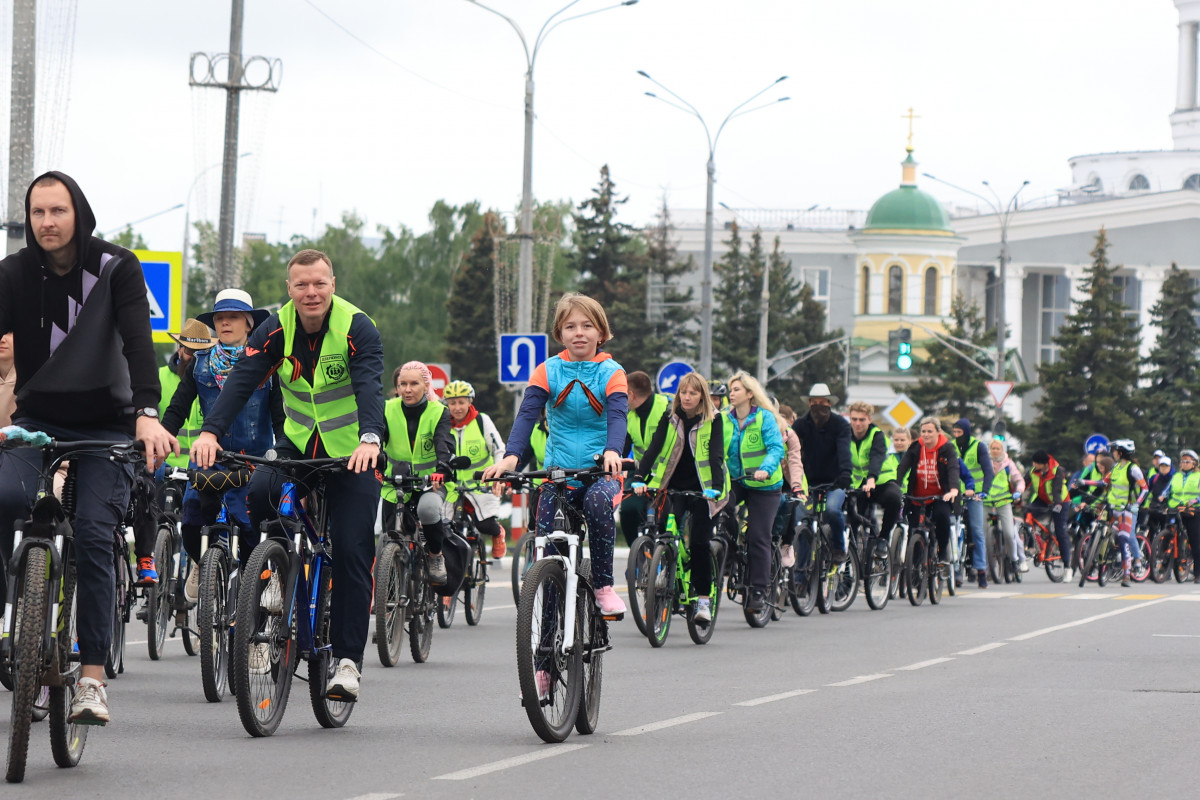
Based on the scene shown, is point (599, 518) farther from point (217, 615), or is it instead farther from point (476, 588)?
point (476, 588)

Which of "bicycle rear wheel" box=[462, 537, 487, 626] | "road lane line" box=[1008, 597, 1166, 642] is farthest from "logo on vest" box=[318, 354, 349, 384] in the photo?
"road lane line" box=[1008, 597, 1166, 642]

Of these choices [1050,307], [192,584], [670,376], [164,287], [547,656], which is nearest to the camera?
[547,656]

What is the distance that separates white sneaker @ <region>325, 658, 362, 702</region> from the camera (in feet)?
26.9

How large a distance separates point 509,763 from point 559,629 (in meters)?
0.74

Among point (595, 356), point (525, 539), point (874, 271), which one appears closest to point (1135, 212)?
point (874, 271)

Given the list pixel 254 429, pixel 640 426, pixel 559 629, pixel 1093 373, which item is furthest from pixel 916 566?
pixel 1093 373

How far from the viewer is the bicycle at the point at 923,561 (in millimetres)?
19531

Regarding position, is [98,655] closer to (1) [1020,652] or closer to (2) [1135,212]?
(1) [1020,652]

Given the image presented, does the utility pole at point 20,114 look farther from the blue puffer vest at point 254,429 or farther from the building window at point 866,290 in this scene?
the building window at point 866,290

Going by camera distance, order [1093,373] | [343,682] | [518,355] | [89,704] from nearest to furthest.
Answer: [89,704] < [343,682] < [518,355] < [1093,373]

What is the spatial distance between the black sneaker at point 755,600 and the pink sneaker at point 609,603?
6.76 metres

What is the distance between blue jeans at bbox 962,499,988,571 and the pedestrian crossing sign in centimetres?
906

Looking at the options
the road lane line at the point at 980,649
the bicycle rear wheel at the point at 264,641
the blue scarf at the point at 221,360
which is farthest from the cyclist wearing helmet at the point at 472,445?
the bicycle rear wheel at the point at 264,641

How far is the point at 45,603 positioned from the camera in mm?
6676
